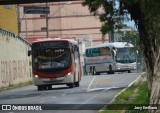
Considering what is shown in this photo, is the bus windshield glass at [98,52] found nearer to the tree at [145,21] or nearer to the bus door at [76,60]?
the bus door at [76,60]

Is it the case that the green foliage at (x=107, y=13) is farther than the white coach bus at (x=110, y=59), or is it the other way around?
the white coach bus at (x=110, y=59)

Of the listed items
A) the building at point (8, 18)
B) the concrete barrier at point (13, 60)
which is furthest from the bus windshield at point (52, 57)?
the building at point (8, 18)

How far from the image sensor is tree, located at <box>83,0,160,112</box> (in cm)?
1039

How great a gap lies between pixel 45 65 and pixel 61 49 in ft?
4.55

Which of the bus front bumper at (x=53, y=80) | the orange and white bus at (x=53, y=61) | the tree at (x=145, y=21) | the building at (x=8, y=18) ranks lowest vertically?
the bus front bumper at (x=53, y=80)

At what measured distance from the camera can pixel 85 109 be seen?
18.8m

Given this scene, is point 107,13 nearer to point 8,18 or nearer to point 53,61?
point 53,61

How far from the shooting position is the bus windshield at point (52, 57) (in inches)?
1292

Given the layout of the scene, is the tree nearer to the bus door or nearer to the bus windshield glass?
the bus door

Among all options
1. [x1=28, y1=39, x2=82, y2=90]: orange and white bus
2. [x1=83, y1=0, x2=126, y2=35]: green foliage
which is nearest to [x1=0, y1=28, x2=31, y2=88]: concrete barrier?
[x1=28, y1=39, x2=82, y2=90]: orange and white bus

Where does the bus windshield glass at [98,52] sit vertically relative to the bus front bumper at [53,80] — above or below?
above

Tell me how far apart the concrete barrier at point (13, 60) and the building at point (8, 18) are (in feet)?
5.48

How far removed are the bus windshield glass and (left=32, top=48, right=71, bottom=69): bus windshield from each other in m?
28.3

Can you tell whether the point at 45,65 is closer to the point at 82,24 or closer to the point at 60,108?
the point at 60,108
